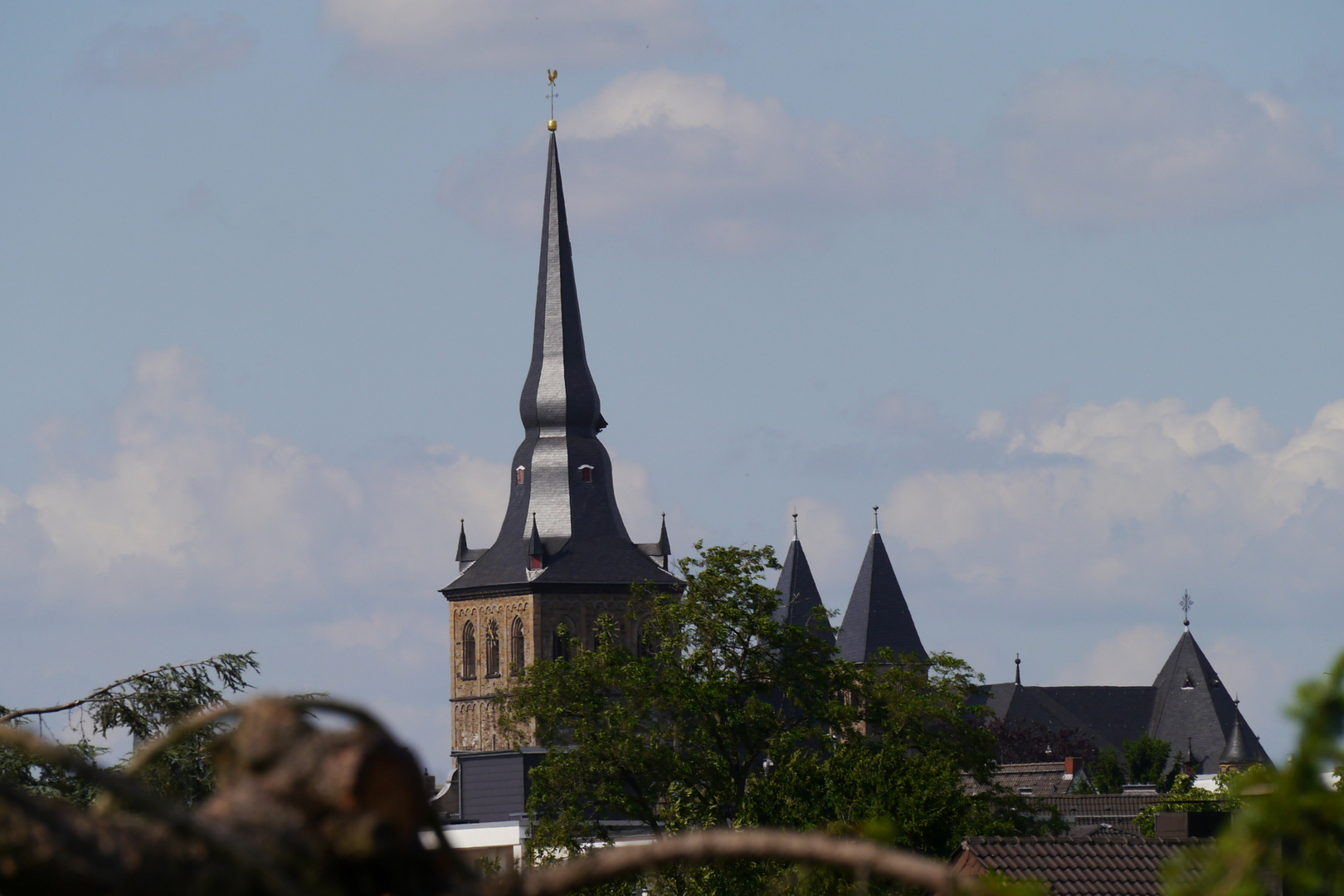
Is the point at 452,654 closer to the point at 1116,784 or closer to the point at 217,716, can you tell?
Answer: the point at 1116,784

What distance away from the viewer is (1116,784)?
98750 millimetres

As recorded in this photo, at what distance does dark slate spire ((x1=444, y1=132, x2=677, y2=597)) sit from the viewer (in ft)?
359

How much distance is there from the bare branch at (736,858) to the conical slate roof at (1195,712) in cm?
12451

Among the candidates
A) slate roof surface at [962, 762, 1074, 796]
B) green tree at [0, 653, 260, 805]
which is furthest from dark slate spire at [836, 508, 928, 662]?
green tree at [0, 653, 260, 805]

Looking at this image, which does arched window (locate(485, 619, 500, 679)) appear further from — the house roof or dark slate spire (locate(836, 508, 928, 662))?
the house roof

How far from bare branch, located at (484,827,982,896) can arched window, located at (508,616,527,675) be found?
10916 cm

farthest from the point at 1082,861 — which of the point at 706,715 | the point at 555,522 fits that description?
the point at 555,522

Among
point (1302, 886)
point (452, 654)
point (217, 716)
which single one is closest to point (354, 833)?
point (217, 716)

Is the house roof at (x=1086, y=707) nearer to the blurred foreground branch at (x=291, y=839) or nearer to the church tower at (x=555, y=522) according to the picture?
the church tower at (x=555, y=522)

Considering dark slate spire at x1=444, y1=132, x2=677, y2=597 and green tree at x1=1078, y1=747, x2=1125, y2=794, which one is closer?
green tree at x1=1078, y1=747, x2=1125, y2=794

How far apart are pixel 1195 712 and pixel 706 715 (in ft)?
289

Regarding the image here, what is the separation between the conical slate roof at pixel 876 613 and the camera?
366 ft

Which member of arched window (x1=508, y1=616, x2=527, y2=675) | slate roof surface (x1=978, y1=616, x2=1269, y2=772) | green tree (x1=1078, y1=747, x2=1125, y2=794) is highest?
arched window (x1=508, y1=616, x2=527, y2=675)

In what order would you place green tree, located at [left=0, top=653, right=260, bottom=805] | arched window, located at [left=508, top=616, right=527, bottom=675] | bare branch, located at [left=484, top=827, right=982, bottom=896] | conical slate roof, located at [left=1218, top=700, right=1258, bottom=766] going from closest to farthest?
bare branch, located at [left=484, top=827, right=982, bottom=896]
green tree, located at [left=0, top=653, right=260, bottom=805]
arched window, located at [left=508, top=616, right=527, bottom=675]
conical slate roof, located at [left=1218, top=700, right=1258, bottom=766]
